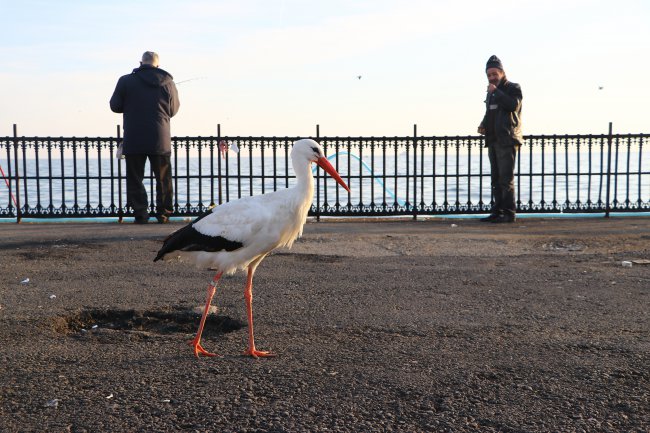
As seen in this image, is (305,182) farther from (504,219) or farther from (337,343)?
(504,219)

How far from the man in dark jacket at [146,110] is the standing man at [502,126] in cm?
543

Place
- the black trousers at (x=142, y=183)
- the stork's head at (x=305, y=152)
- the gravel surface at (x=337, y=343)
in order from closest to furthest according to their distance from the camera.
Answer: the gravel surface at (x=337, y=343) → the stork's head at (x=305, y=152) → the black trousers at (x=142, y=183)

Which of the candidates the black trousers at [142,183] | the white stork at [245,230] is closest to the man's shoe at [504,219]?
the black trousers at [142,183]

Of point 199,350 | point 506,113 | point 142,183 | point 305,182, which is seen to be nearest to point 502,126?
point 506,113

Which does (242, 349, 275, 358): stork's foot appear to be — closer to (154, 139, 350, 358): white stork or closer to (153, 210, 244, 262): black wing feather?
(154, 139, 350, 358): white stork

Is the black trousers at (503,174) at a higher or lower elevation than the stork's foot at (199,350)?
higher

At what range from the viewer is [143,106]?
521 inches

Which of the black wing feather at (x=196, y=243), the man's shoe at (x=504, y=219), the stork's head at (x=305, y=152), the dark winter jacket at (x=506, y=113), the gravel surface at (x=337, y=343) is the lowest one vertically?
the gravel surface at (x=337, y=343)

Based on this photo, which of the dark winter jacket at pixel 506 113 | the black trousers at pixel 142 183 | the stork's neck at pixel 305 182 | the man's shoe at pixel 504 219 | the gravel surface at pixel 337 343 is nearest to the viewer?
the gravel surface at pixel 337 343

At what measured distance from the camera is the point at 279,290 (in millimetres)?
7543

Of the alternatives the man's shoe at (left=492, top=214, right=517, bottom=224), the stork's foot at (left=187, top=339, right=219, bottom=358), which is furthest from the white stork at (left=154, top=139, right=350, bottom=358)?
the man's shoe at (left=492, top=214, right=517, bottom=224)

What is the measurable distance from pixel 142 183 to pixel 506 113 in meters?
6.43

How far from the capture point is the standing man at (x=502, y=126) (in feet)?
44.2

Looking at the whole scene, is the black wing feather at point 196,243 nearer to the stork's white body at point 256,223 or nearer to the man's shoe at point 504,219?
the stork's white body at point 256,223
